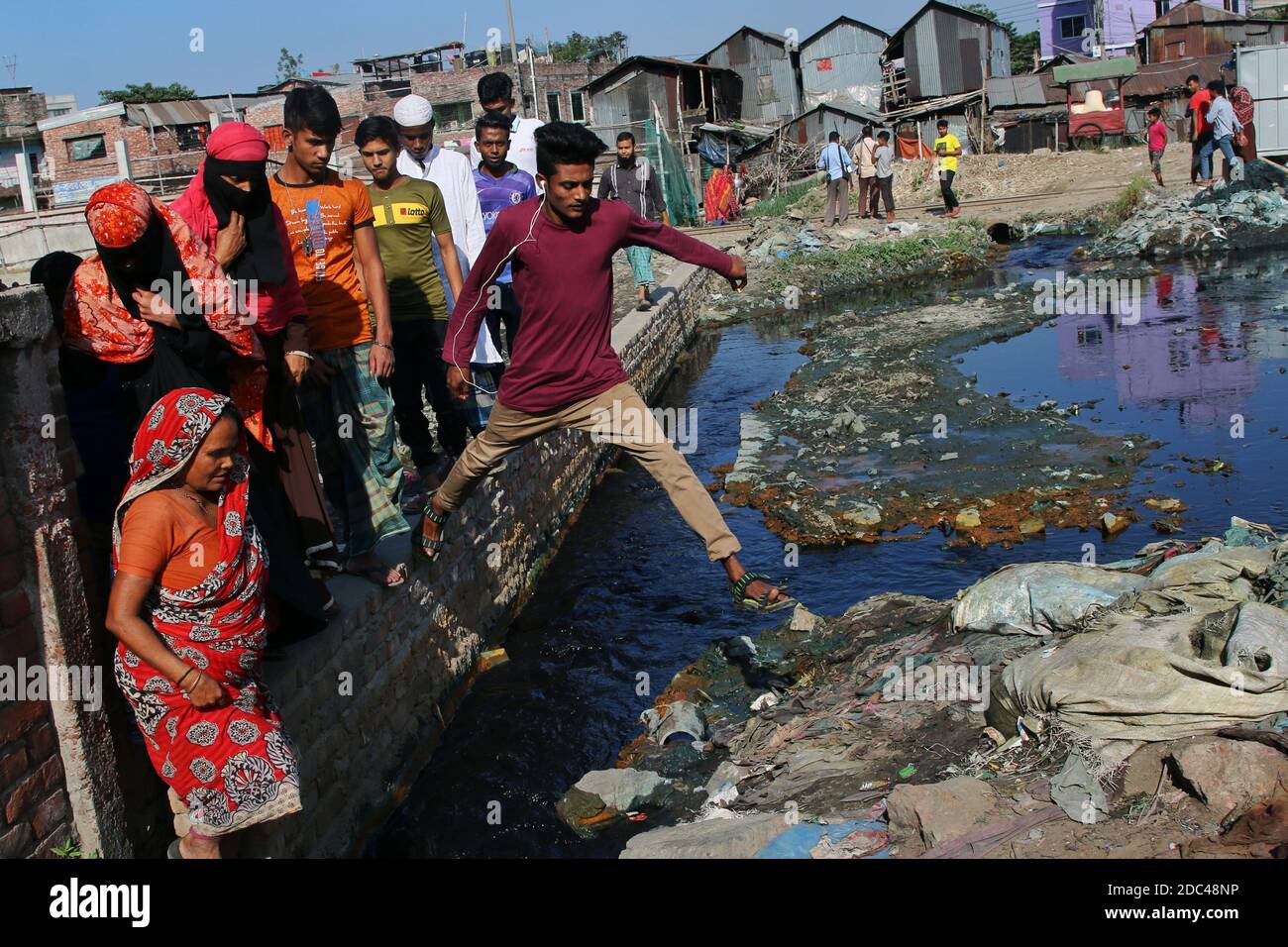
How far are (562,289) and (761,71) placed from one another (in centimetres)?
4332

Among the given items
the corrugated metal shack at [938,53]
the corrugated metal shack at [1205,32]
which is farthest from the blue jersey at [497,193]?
the corrugated metal shack at [1205,32]

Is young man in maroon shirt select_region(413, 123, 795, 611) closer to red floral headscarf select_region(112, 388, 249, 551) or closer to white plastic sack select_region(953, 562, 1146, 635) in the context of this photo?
white plastic sack select_region(953, 562, 1146, 635)

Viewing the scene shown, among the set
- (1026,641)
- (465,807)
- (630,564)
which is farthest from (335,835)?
(630,564)

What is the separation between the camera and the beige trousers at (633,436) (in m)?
4.49

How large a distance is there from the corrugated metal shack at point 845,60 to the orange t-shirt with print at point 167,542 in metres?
43.1

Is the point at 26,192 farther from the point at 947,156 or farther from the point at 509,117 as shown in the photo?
the point at 509,117

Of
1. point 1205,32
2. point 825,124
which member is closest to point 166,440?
point 825,124

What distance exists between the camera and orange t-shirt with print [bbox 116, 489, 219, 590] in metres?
2.96

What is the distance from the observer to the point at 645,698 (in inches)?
217

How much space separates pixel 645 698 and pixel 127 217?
3251mm

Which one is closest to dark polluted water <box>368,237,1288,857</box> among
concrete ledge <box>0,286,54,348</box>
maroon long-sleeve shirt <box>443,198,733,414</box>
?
maroon long-sleeve shirt <box>443,198,733,414</box>

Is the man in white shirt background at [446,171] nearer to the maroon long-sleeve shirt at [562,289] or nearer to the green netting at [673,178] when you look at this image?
the maroon long-sleeve shirt at [562,289]

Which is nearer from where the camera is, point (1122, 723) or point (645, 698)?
point (1122, 723)

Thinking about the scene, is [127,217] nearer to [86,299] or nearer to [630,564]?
[86,299]
